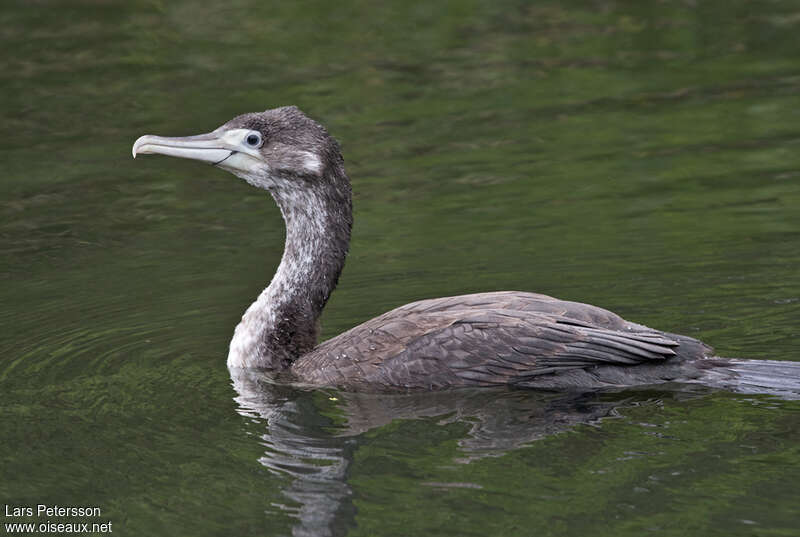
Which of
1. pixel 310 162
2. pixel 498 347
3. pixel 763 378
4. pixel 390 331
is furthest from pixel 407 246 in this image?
pixel 763 378

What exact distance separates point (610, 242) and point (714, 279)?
1.17 metres

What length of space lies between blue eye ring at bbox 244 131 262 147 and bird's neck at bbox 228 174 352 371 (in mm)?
365

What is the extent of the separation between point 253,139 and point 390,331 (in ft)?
4.97

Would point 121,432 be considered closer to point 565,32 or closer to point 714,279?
point 714,279

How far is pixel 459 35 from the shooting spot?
1611 cm

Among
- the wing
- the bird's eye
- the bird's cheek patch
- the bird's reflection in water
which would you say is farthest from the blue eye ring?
the bird's reflection in water

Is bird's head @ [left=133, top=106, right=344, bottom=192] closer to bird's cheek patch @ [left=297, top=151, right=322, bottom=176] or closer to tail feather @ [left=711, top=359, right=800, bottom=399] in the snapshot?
bird's cheek patch @ [left=297, top=151, right=322, bottom=176]

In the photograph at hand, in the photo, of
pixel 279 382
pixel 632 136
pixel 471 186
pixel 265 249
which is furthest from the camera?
pixel 632 136

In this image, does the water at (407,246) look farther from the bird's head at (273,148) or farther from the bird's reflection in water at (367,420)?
the bird's head at (273,148)

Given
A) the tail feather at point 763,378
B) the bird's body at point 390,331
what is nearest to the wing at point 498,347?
the bird's body at point 390,331

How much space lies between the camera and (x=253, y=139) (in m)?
7.93

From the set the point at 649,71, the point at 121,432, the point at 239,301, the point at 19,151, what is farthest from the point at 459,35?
the point at 121,432

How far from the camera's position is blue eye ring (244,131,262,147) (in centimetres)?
792

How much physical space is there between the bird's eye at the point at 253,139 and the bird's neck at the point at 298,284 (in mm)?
365
